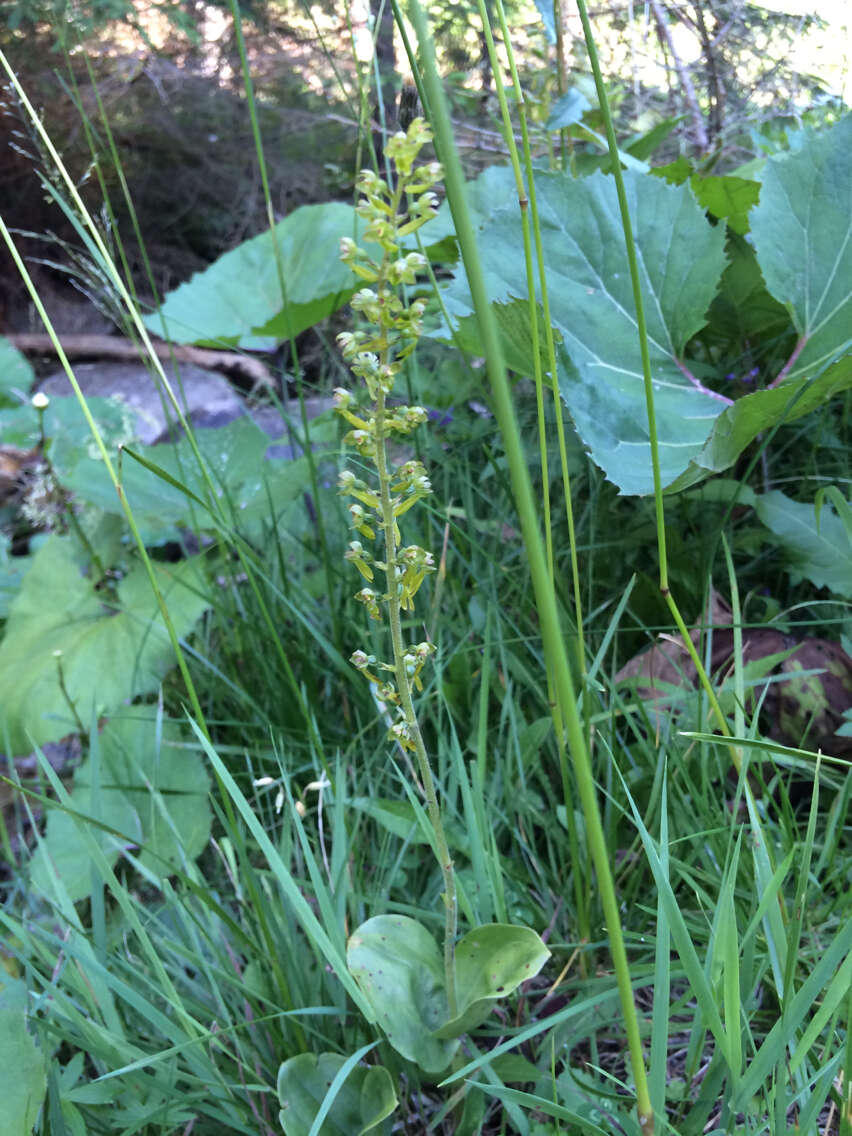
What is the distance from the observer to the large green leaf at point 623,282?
97 centimetres

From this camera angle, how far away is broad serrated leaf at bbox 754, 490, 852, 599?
870 millimetres

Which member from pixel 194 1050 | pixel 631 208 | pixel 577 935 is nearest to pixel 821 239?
pixel 631 208

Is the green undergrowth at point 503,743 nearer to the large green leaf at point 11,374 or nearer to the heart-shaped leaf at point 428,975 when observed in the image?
the heart-shaped leaf at point 428,975

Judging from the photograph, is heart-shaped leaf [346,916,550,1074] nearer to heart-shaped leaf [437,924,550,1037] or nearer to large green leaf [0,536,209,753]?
heart-shaped leaf [437,924,550,1037]

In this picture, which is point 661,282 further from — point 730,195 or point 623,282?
point 730,195

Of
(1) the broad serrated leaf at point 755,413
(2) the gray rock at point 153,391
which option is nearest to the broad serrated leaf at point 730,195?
(1) the broad serrated leaf at point 755,413

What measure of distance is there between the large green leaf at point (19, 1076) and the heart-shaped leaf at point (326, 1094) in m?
0.19

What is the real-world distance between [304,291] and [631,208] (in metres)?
0.93

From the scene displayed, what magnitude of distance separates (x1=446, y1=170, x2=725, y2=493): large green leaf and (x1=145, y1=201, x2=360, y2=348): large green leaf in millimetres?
771

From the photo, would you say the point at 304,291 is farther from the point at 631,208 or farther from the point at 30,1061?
the point at 30,1061

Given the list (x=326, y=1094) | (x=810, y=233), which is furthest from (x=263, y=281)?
(x=326, y=1094)

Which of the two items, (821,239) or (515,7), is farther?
(515,7)

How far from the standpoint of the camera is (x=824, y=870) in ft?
2.39

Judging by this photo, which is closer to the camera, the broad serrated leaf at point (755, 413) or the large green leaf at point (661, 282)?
the broad serrated leaf at point (755, 413)
